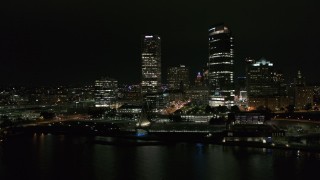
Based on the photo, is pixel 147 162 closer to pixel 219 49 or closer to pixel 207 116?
pixel 207 116

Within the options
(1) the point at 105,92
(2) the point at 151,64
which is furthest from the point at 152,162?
(2) the point at 151,64

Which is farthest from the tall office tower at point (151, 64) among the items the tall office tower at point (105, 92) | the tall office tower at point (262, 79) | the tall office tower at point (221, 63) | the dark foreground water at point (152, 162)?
the dark foreground water at point (152, 162)

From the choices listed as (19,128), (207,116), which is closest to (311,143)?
(207,116)

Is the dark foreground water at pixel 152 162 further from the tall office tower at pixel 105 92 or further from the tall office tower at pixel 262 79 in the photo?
the tall office tower at pixel 105 92

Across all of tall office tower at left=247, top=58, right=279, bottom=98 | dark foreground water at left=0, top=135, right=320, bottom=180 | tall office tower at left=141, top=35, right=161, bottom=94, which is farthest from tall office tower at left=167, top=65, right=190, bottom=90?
dark foreground water at left=0, top=135, right=320, bottom=180

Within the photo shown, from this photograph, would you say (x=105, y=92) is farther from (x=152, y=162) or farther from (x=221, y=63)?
(x=152, y=162)

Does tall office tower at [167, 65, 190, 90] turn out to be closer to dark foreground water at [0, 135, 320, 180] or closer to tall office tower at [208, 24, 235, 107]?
tall office tower at [208, 24, 235, 107]
